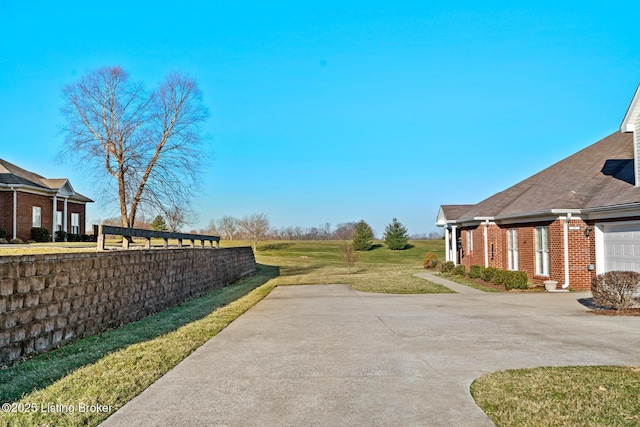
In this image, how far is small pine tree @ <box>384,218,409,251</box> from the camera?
65500 mm

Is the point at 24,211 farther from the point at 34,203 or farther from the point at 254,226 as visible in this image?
the point at 254,226

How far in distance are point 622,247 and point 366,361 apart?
10.9 metres

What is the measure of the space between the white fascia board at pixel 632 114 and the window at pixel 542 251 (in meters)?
3.95

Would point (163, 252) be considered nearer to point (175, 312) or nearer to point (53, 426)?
point (175, 312)

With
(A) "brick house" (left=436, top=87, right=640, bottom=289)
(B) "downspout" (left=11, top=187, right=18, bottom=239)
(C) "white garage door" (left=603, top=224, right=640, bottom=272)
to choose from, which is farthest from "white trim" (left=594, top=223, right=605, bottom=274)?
(B) "downspout" (left=11, top=187, right=18, bottom=239)

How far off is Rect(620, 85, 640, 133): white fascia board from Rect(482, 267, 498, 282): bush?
6.44 meters

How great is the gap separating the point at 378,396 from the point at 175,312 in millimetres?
7621

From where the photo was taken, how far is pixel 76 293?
793 centimetres

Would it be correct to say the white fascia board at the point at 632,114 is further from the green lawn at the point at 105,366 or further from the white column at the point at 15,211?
the white column at the point at 15,211

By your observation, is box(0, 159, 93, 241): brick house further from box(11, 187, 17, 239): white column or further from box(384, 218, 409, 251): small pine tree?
box(384, 218, 409, 251): small pine tree

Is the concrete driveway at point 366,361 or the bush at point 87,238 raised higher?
the bush at point 87,238

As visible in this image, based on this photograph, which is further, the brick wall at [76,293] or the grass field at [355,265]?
the grass field at [355,265]

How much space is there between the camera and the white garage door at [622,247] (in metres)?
13.4

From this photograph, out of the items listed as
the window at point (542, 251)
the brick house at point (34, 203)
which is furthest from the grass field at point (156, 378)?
the brick house at point (34, 203)
